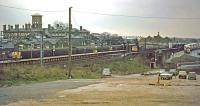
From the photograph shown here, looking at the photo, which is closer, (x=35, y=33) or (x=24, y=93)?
(x=24, y=93)

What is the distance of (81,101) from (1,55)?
51996 millimetres

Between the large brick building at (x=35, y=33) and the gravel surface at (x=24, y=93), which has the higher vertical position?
the large brick building at (x=35, y=33)

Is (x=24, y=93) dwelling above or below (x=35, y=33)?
below

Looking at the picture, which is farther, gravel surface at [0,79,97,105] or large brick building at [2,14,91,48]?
large brick building at [2,14,91,48]

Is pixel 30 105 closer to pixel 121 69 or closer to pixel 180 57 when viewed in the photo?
pixel 121 69

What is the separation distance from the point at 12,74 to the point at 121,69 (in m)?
60.4

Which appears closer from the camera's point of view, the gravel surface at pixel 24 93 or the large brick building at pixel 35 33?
the gravel surface at pixel 24 93

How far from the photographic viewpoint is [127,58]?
12094 centimetres

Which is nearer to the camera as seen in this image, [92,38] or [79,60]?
[79,60]

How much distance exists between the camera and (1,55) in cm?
7469

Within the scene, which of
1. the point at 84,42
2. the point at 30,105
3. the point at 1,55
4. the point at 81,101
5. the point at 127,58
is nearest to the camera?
the point at 30,105

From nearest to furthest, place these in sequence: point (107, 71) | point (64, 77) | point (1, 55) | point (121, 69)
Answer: point (64, 77)
point (1, 55)
point (107, 71)
point (121, 69)

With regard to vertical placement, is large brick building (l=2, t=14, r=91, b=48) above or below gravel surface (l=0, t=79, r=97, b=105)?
above

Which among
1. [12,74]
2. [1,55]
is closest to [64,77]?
[12,74]
